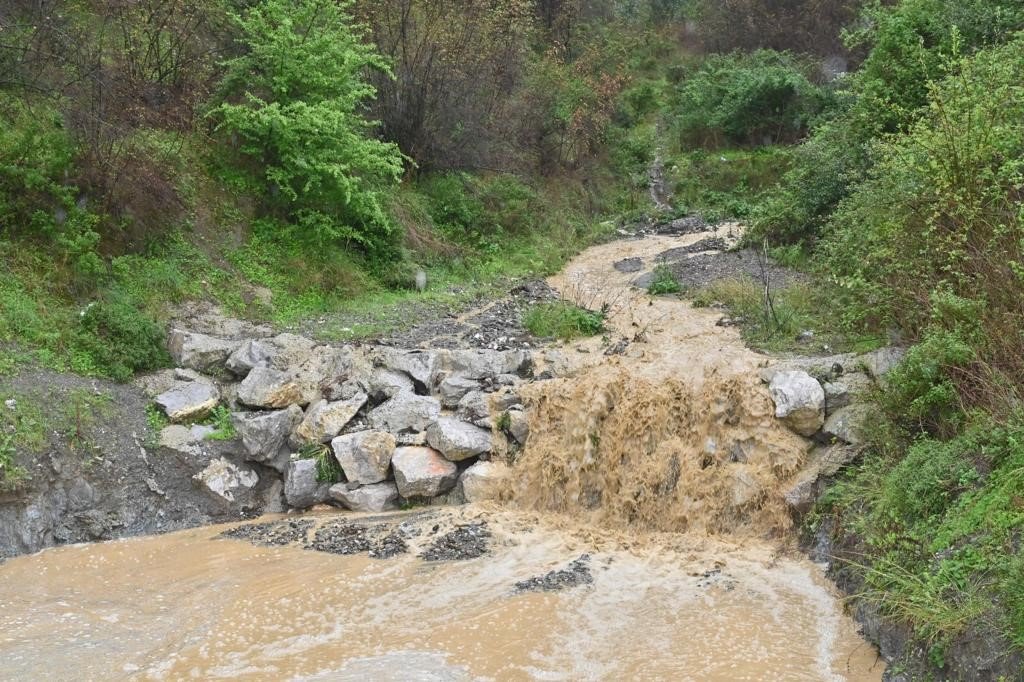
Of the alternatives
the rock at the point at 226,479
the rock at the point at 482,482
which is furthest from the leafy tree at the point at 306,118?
the rock at the point at 482,482

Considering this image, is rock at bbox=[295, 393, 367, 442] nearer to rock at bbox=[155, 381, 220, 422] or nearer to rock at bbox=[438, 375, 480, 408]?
rock at bbox=[438, 375, 480, 408]

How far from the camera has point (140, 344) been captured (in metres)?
11.7

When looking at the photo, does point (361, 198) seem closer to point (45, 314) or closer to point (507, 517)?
point (45, 314)

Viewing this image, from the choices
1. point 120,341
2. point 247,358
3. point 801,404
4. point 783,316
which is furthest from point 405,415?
point 783,316

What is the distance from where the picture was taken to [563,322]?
48.1 feet

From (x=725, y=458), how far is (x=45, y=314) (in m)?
9.46

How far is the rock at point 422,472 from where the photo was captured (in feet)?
34.9

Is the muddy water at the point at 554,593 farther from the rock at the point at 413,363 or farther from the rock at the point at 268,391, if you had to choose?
the rock at the point at 268,391

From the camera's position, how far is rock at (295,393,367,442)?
11.1 meters

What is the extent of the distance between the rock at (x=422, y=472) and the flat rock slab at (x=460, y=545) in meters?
1.08

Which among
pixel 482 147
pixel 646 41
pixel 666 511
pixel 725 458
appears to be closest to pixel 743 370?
pixel 725 458

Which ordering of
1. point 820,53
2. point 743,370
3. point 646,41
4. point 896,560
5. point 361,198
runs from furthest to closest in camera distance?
point 646,41
point 820,53
point 361,198
point 743,370
point 896,560

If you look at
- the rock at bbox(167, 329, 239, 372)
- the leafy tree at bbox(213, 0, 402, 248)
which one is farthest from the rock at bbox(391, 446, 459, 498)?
the leafy tree at bbox(213, 0, 402, 248)

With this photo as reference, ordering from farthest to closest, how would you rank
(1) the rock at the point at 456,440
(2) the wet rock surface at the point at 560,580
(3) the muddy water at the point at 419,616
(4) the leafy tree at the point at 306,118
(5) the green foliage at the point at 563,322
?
(4) the leafy tree at the point at 306,118 < (5) the green foliage at the point at 563,322 < (1) the rock at the point at 456,440 < (2) the wet rock surface at the point at 560,580 < (3) the muddy water at the point at 419,616
